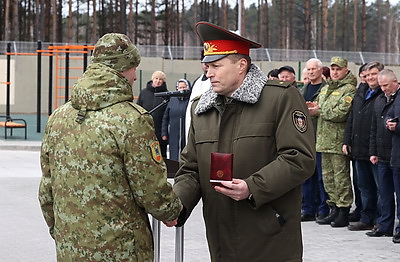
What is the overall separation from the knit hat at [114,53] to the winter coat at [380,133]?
5318mm

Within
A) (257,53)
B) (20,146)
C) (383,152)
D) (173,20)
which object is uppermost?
(173,20)

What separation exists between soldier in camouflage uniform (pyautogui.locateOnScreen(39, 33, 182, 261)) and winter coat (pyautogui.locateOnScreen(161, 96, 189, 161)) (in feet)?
28.4

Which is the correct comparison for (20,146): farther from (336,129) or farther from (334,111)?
(334,111)

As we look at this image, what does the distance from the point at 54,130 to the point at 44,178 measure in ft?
0.90

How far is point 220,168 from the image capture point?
13.1ft

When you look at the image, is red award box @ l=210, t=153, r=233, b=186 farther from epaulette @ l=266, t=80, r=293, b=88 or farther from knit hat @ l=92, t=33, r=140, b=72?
knit hat @ l=92, t=33, r=140, b=72

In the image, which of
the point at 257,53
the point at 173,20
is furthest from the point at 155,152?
the point at 173,20

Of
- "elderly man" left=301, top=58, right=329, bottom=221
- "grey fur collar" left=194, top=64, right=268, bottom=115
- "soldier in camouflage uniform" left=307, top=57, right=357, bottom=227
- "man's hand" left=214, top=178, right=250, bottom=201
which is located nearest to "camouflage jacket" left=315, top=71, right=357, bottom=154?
"soldier in camouflage uniform" left=307, top=57, right=357, bottom=227

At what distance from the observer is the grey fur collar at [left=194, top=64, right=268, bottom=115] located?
418 centimetres

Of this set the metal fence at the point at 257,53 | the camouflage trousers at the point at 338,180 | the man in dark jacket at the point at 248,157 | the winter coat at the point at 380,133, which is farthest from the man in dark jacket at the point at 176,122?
the metal fence at the point at 257,53

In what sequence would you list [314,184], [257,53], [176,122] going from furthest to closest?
[257,53] < [176,122] < [314,184]

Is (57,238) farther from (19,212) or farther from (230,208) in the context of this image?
(19,212)

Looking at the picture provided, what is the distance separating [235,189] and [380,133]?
5.23 metres

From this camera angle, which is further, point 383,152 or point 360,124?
point 360,124
